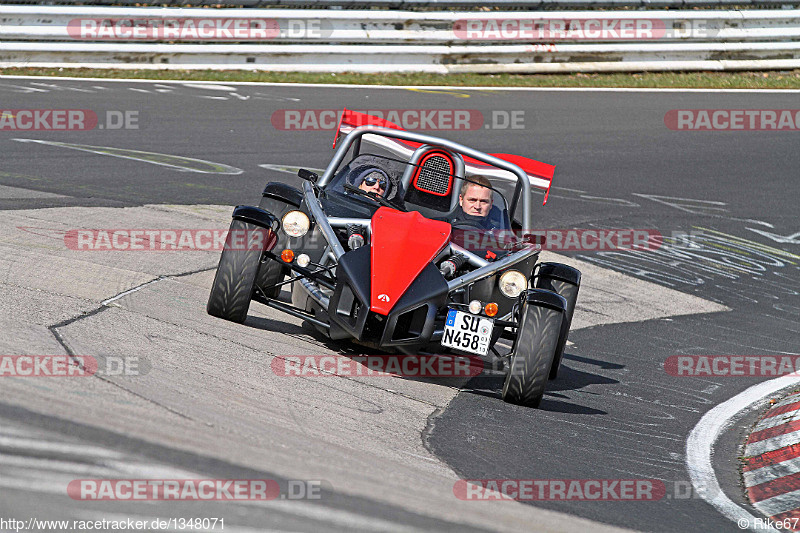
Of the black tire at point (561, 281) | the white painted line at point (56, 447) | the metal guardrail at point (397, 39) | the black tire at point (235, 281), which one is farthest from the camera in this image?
the metal guardrail at point (397, 39)

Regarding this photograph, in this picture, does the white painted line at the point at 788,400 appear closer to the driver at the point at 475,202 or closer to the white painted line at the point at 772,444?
the white painted line at the point at 772,444

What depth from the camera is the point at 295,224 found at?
690 centimetres

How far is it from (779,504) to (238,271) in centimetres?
345

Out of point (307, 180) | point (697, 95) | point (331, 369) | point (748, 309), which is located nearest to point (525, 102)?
point (697, 95)

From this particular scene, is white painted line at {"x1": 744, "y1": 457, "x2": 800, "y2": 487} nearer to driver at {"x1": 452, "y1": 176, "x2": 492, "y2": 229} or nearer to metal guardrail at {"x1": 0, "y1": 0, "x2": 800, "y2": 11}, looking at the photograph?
driver at {"x1": 452, "y1": 176, "x2": 492, "y2": 229}

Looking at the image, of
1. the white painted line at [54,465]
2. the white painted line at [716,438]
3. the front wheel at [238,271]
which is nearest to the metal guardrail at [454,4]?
the front wheel at [238,271]

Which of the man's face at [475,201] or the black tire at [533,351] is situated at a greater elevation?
the man's face at [475,201]

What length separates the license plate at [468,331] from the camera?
612cm

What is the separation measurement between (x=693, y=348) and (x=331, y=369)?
12.6ft

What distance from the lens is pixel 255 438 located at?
14.5 feet

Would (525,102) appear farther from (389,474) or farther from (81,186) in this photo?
(389,474)

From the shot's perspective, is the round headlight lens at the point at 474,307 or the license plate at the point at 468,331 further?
the round headlight lens at the point at 474,307

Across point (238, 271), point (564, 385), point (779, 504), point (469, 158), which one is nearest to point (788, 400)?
point (564, 385)

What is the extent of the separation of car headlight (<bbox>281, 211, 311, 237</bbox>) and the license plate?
1.31 meters
